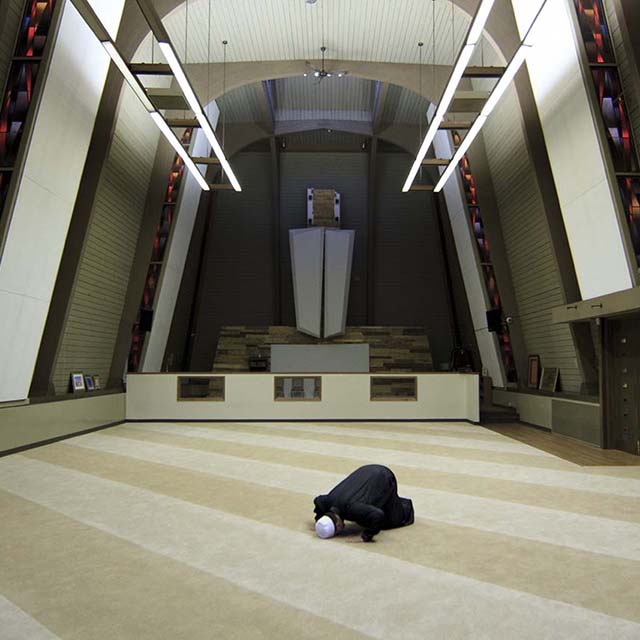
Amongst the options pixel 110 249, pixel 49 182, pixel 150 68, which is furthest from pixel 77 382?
pixel 150 68

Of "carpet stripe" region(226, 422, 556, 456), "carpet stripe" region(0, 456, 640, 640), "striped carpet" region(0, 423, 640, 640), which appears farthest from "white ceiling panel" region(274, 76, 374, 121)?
"carpet stripe" region(0, 456, 640, 640)

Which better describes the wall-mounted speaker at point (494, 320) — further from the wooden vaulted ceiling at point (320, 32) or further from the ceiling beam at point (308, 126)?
the ceiling beam at point (308, 126)

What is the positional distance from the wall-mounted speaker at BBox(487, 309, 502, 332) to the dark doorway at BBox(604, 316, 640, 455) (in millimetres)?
4459

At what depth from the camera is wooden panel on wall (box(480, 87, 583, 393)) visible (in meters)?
11.2

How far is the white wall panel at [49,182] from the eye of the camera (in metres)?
7.82

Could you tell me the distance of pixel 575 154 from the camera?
8.86 m

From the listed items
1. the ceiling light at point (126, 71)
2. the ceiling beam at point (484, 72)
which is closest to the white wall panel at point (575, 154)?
the ceiling beam at point (484, 72)

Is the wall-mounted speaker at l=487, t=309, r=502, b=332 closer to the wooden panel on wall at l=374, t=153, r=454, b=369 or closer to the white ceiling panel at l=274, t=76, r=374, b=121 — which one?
the wooden panel on wall at l=374, t=153, r=454, b=369

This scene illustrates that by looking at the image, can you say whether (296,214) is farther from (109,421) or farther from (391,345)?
(109,421)

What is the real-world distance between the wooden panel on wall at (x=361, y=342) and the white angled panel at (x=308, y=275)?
33.9 inches

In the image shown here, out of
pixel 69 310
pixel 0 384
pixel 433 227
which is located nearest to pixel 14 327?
pixel 0 384

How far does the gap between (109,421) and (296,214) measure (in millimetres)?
10127

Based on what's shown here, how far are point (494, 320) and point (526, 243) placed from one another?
2.24 metres

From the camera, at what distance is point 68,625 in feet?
9.40
